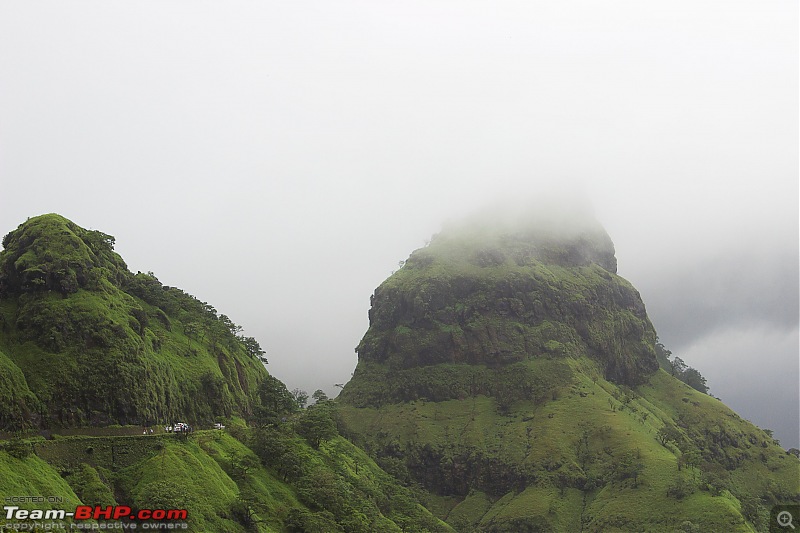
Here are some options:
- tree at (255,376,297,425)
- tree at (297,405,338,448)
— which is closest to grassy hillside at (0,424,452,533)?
tree at (255,376,297,425)

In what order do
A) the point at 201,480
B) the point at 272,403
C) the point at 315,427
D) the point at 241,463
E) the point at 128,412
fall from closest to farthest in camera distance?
the point at 201,480
the point at 128,412
the point at 241,463
the point at 272,403
the point at 315,427

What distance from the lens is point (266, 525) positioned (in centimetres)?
10462

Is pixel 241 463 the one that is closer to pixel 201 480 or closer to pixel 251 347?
pixel 201 480

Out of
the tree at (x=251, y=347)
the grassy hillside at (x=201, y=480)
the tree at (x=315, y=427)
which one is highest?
the tree at (x=251, y=347)

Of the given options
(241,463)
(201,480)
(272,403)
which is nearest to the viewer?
(201,480)

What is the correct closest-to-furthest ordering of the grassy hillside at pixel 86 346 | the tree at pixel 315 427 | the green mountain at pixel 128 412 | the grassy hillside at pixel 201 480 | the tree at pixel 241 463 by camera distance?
the grassy hillside at pixel 201 480 < the green mountain at pixel 128 412 < the grassy hillside at pixel 86 346 < the tree at pixel 241 463 < the tree at pixel 315 427

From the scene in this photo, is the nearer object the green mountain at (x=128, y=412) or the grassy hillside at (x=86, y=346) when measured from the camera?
the green mountain at (x=128, y=412)

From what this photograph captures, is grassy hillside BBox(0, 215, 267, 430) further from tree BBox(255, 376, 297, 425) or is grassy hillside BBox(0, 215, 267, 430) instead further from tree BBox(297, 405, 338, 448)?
tree BBox(297, 405, 338, 448)

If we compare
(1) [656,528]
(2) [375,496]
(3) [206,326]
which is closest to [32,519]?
(3) [206,326]

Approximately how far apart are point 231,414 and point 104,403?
42.2 meters

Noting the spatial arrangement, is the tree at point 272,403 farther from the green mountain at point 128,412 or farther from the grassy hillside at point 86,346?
the grassy hillside at point 86,346

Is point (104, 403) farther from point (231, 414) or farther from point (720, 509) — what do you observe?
point (720, 509)

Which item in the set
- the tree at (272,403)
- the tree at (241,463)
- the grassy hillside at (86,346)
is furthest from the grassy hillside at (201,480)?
the grassy hillside at (86,346)

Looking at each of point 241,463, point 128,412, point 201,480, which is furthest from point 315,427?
point 201,480
